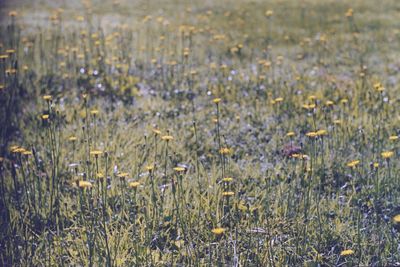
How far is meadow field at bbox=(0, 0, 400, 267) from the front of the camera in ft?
9.43

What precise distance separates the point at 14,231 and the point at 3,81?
2.24 m

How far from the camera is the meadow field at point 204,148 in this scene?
2.88m

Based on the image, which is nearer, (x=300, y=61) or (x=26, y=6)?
(x=300, y=61)

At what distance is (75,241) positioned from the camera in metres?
2.84

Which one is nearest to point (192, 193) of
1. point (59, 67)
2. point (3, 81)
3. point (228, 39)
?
point (3, 81)

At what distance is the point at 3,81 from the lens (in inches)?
193

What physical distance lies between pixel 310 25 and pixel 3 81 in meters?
4.84

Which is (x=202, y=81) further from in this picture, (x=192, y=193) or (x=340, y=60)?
(x=192, y=193)

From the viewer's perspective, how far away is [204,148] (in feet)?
13.6

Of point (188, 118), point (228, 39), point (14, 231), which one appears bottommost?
point (14, 231)

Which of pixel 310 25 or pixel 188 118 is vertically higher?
pixel 310 25

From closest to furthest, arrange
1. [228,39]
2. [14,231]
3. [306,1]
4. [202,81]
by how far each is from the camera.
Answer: [14,231] < [202,81] < [228,39] < [306,1]

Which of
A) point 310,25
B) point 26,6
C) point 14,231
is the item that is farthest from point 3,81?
point 26,6

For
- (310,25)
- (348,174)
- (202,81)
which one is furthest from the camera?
(310,25)
